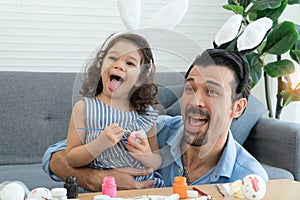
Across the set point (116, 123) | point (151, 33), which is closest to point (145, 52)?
point (151, 33)

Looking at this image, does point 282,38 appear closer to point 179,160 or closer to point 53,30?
point 53,30

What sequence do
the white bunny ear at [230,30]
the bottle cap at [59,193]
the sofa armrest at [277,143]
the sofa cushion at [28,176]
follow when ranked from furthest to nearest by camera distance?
the sofa armrest at [277,143] → the sofa cushion at [28,176] → the white bunny ear at [230,30] → the bottle cap at [59,193]

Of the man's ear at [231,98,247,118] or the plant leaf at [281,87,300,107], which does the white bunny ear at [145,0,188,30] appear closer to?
the man's ear at [231,98,247,118]

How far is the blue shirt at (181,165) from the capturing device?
1.17 meters

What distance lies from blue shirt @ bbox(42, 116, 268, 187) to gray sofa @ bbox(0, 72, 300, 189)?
2.88 feet

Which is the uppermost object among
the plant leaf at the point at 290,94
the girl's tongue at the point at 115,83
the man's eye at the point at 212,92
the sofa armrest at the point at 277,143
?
the girl's tongue at the point at 115,83

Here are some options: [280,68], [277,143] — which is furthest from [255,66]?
[277,143]

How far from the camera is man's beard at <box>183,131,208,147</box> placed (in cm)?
119

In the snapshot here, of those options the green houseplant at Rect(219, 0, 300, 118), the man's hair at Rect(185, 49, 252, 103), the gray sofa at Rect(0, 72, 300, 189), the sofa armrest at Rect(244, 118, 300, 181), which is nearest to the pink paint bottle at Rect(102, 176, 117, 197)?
the man's hair at Rect(185, 49, 252, 103)

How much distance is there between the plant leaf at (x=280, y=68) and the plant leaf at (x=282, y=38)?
0.09 m

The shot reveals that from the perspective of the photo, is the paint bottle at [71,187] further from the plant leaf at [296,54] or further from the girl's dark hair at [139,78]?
the plant leaf at [296,54]

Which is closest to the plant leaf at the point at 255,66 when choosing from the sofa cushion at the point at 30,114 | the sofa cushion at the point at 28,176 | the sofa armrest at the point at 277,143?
the sofa armrest at the point at 277,143

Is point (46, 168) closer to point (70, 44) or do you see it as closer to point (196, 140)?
point (196, 140)

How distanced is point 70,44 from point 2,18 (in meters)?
0.36
